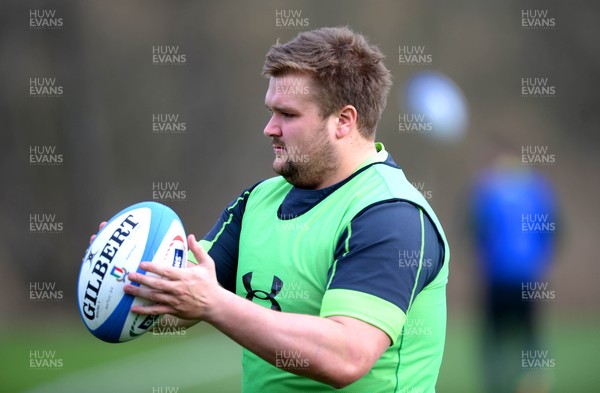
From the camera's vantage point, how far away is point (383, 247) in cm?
241

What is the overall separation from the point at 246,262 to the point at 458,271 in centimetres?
657

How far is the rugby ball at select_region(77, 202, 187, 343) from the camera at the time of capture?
7.97 feet

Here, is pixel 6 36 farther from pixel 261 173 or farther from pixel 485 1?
pixel 485 1

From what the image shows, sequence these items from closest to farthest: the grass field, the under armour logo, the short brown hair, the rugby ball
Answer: the rugby ball → the under armour logo → the short brown hair → the grass field

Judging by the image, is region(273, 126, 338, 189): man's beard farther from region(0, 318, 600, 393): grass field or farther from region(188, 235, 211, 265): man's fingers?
region(0, 318, 600, 393): grass field

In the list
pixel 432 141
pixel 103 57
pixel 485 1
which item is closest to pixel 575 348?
pixel 432 141

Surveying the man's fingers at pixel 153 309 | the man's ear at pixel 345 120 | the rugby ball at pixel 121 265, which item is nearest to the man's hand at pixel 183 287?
the man's fingers at pixel 153 309

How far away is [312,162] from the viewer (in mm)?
2746

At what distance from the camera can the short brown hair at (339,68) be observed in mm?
2754

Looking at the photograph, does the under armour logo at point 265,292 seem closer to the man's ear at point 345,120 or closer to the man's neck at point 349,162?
the man's neck at point 349,162

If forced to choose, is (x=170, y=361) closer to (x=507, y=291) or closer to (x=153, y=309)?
(x=507, y=291)

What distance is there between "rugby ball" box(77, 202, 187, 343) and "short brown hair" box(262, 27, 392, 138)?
2.19ft

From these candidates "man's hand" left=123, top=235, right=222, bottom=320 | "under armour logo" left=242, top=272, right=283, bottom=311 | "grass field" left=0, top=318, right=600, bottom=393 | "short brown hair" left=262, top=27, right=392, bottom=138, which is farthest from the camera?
"grass field" left=0, top=318, right=600, bottom=393

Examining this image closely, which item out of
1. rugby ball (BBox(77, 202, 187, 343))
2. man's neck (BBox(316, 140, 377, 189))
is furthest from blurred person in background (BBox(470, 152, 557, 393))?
rugby ball (BBox(77, 202, 187, 343))
